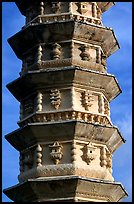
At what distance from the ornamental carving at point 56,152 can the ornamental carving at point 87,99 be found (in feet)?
3.82

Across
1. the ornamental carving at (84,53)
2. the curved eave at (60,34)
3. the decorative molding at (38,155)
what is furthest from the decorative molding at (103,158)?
the curved eave at (60,34)

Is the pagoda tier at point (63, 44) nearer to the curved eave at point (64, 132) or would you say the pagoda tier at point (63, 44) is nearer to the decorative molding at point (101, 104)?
the decorative molding at point (101, 104)

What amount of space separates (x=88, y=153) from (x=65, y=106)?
1.20 metres

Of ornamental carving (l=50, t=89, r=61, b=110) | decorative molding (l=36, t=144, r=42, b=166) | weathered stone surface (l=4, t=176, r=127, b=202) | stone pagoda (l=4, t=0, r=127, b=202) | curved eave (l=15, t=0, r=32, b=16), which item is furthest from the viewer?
curved eave (l=15, t=0, r=32, b=16)

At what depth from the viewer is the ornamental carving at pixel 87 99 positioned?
1350 cm

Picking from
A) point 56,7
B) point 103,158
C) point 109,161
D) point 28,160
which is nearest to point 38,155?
point 28,160

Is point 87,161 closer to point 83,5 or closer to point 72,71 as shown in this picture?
point 72,71

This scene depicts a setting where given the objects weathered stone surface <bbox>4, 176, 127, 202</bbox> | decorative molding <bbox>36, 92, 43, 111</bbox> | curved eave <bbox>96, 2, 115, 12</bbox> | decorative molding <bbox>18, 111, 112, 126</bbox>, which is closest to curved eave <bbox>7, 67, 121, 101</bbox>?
decorative molding <bbox>36, 92, 43, 111</bbox>

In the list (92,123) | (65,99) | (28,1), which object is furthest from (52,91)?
(28,1)

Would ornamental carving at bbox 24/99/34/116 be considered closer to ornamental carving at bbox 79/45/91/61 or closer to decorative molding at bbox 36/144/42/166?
decorative molding at bbox 36/144/42/166

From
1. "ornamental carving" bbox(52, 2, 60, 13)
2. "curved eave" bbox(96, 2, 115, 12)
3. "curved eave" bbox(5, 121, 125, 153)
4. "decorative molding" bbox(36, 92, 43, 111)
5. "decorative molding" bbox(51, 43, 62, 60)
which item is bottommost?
"curved eave" bbox(5, 121, 125, 153)

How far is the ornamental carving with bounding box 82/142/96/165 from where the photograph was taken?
12883 mm

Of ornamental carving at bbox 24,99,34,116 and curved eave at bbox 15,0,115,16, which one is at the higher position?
curved eave at bbox 15,0,115,16

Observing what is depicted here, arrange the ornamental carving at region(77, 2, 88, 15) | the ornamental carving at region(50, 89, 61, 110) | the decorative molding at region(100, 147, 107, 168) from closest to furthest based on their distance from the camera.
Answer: the decorative molding at region(100, 147, 107, 168) → the ornamental carving at region(50, 89, 61, 110) → the ornamental carving at region(77, 2, 88, 15)
